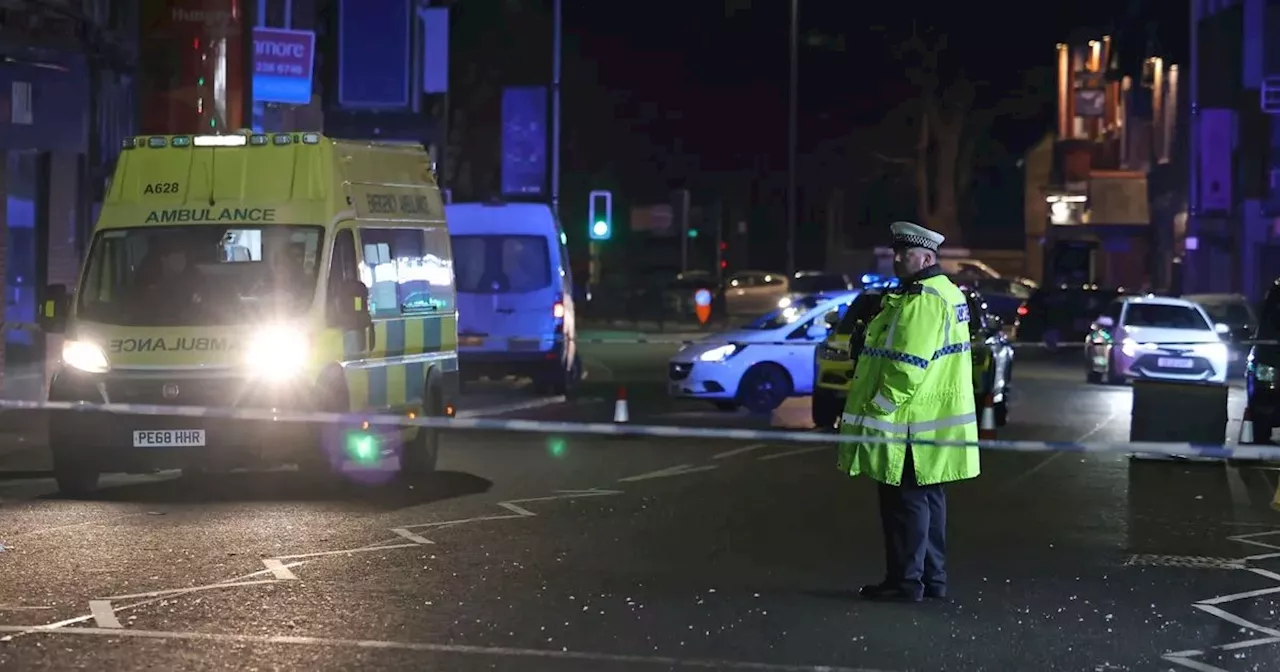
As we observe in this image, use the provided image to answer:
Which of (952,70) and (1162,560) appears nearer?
(1162,560)

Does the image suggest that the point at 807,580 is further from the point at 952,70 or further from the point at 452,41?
the point at 952,70

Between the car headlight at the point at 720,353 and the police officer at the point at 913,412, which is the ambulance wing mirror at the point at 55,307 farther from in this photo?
the car headlight at the point at 720,353

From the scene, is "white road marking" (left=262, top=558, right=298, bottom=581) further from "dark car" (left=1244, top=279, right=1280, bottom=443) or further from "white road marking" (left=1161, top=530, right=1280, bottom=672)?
"dark car" (left=1244, top=279, right=1280, bottom=443)

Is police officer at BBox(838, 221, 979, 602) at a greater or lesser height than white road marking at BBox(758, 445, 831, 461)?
greater

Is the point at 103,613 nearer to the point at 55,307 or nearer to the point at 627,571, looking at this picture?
the point at 627,571

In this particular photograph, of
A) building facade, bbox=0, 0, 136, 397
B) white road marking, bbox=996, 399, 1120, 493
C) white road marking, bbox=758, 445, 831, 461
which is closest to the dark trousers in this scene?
white road marking, bbox=996, 399, 1120, 493

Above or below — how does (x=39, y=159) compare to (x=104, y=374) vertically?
above

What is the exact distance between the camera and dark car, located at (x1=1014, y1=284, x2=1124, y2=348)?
4234 centimetres

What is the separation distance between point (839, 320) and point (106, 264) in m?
8.12

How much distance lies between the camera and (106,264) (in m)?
13.8

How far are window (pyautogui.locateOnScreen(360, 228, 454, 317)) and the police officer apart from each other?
585cm

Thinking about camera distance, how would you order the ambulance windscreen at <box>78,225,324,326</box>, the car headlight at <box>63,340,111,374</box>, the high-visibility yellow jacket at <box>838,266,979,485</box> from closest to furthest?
the high-visibility yellow jacket at <box>838,266,979,485</box>, the car headlight at <box>63,340,111,374</box>, the ambulance windscreen at <box>78,225,324,326</box>

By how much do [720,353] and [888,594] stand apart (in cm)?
1210

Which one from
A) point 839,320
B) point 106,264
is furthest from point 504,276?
point 106,264
